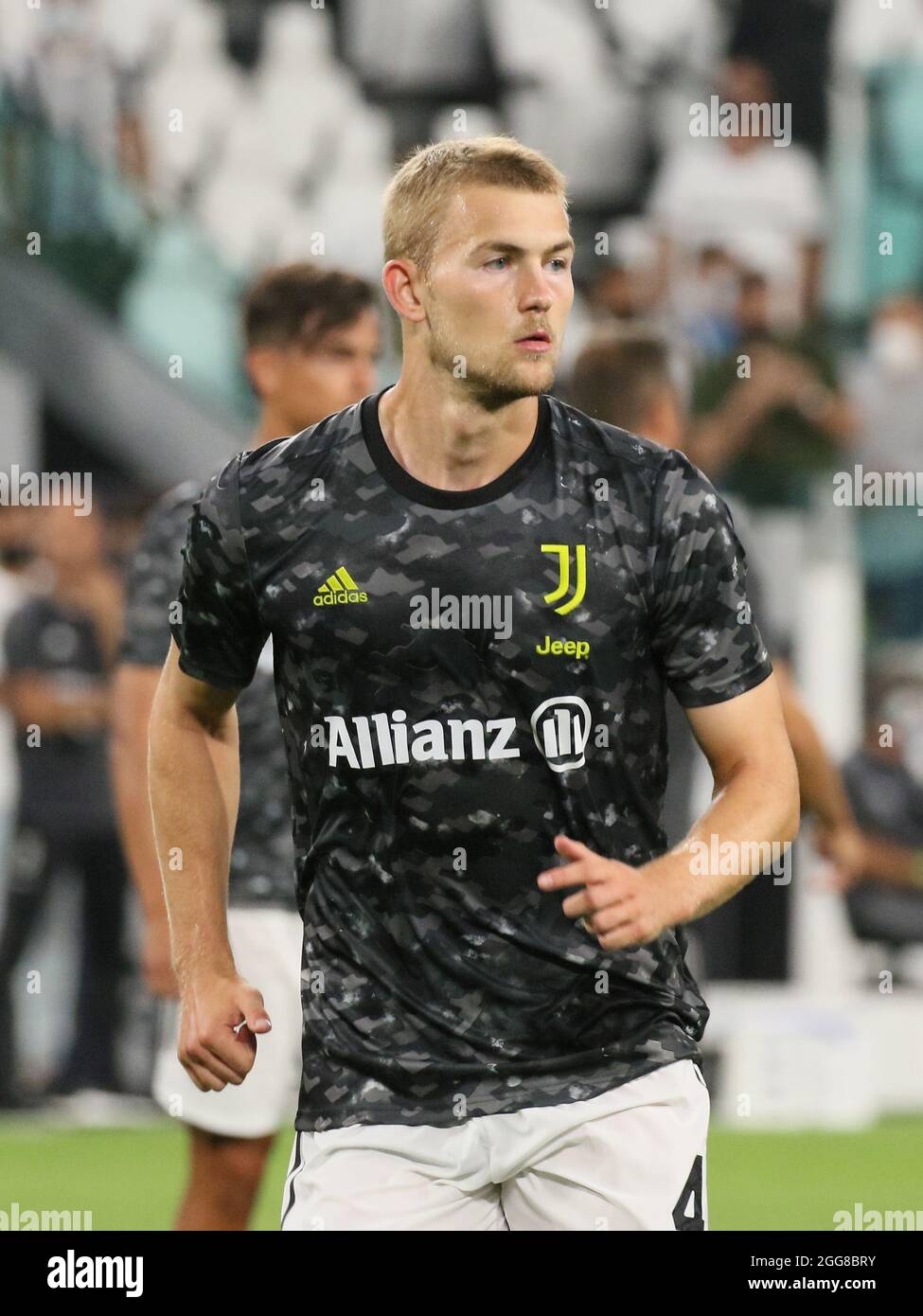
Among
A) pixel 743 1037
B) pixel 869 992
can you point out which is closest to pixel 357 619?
pixel 743 1037

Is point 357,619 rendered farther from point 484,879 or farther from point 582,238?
point 582,238

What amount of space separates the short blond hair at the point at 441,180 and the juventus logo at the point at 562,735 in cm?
72

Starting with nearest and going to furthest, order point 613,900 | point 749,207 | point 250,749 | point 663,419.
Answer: point 613,900, point 250,749, point 663,419, point 749,207

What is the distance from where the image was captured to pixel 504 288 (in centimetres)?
338

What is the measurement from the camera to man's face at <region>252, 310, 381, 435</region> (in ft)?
17.7

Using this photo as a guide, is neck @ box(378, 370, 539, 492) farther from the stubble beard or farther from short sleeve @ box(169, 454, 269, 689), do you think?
short sleeve @ box(169, 454, 269, 689)

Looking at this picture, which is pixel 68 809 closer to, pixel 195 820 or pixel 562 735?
pixel 195 820

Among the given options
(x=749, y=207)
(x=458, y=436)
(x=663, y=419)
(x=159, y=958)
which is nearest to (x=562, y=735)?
(x=458, y=436)

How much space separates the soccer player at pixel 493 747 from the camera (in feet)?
11.1

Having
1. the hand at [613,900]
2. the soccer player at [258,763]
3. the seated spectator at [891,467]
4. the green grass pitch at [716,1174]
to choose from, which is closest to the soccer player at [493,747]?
the hand at [613,900]

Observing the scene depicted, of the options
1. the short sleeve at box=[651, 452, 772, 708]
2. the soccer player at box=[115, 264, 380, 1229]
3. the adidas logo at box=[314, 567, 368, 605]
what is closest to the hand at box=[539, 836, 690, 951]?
the short sleeve at box=[651, 452, 772, 708]

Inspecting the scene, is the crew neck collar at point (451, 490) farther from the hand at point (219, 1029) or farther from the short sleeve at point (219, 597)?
the hand at point (219, 1029)

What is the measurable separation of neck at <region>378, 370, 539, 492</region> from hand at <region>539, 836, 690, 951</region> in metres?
0.65

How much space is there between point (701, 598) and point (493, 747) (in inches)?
14.9
